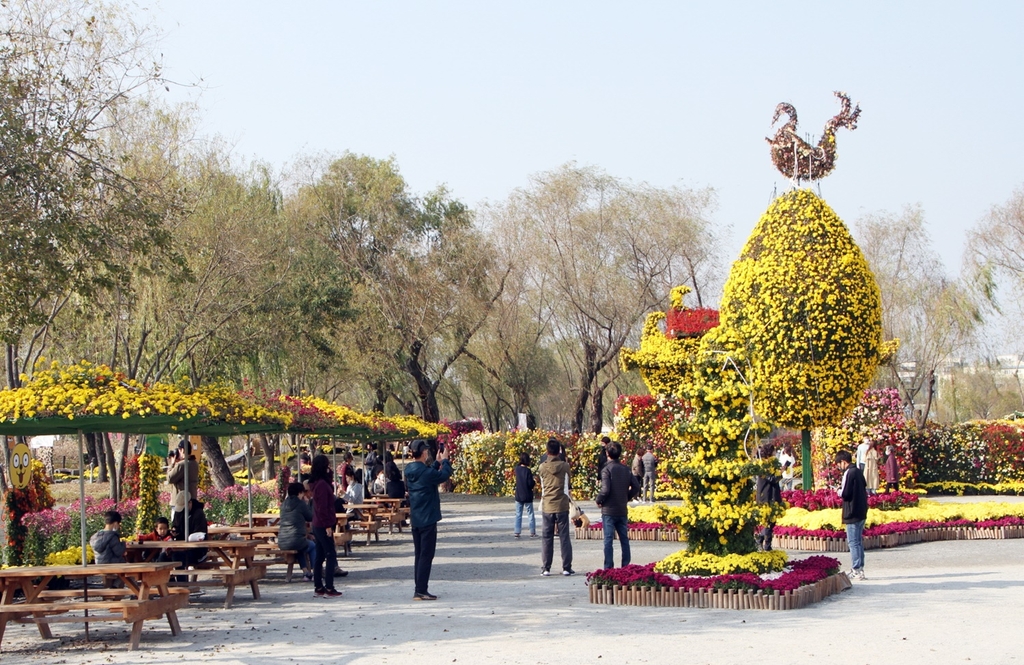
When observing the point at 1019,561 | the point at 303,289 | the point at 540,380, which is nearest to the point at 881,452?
the point at 1019,561

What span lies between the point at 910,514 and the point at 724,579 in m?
10.1

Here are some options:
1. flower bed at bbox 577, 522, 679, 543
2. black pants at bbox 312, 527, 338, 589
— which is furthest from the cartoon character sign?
flower bed at bbox 577, 522, 679, 543

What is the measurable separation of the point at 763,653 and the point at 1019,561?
28.8 ft

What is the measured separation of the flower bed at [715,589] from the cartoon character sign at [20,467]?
8.08 m

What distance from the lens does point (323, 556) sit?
45.2 ft

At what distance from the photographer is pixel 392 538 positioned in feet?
76.4

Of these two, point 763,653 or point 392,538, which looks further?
point 392,538

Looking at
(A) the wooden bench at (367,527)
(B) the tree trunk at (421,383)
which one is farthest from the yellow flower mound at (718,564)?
(B) the tree trunk at (421,383)

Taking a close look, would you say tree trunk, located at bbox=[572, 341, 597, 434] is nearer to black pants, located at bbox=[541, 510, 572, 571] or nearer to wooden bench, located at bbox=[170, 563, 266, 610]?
black pants, located at bbox=[541, 510, 572, 571]

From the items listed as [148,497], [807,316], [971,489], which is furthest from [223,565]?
[971,489]

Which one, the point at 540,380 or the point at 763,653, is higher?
the point at 540,380

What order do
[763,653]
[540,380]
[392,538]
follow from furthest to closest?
[540,380], [392,538], [763,653]

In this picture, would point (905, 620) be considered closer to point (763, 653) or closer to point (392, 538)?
point (763, 653)

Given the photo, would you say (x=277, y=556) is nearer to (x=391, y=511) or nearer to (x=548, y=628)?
(x=548, y=628)
